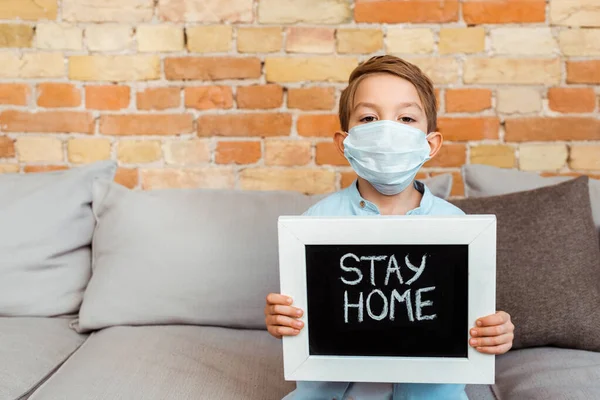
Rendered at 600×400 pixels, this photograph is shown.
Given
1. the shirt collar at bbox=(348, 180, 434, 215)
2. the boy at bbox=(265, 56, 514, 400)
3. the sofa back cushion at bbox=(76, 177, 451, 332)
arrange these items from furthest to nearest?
the sofa back cushion at bbox=(76, 177, 451, 332), the shirt collar at bbox=(348, 180, 434, 215), the boy at bbox=(265, 56, 514, 400)

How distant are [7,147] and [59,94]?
26 cm

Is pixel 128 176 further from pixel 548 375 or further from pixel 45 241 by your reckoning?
pixel 548 375

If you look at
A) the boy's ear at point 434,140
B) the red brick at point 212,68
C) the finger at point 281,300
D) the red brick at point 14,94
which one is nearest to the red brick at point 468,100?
the red brick at point 212,68

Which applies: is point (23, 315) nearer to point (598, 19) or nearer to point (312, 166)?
point (312, 166)

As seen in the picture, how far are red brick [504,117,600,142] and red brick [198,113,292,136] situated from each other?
2.41 feet

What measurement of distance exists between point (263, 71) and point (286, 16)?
191 millimetres

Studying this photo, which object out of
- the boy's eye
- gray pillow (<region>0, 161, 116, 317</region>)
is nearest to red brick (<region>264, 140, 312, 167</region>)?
gray pillow (<region>0, 161, 116, 317</region>)

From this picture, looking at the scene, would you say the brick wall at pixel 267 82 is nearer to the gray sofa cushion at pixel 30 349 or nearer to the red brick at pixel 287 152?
the red brick at pixel 287 152

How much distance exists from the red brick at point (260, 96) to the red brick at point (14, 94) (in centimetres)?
71

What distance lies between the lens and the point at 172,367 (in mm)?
1261

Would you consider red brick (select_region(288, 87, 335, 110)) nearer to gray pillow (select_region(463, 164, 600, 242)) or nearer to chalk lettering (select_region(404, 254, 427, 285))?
gray pillow (select_region(463, 164, 600, 242))

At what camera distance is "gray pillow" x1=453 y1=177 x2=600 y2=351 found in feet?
4.29

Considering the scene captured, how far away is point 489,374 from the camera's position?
99cm

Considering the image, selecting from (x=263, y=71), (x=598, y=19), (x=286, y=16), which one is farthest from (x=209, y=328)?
(x=598, y=19)
